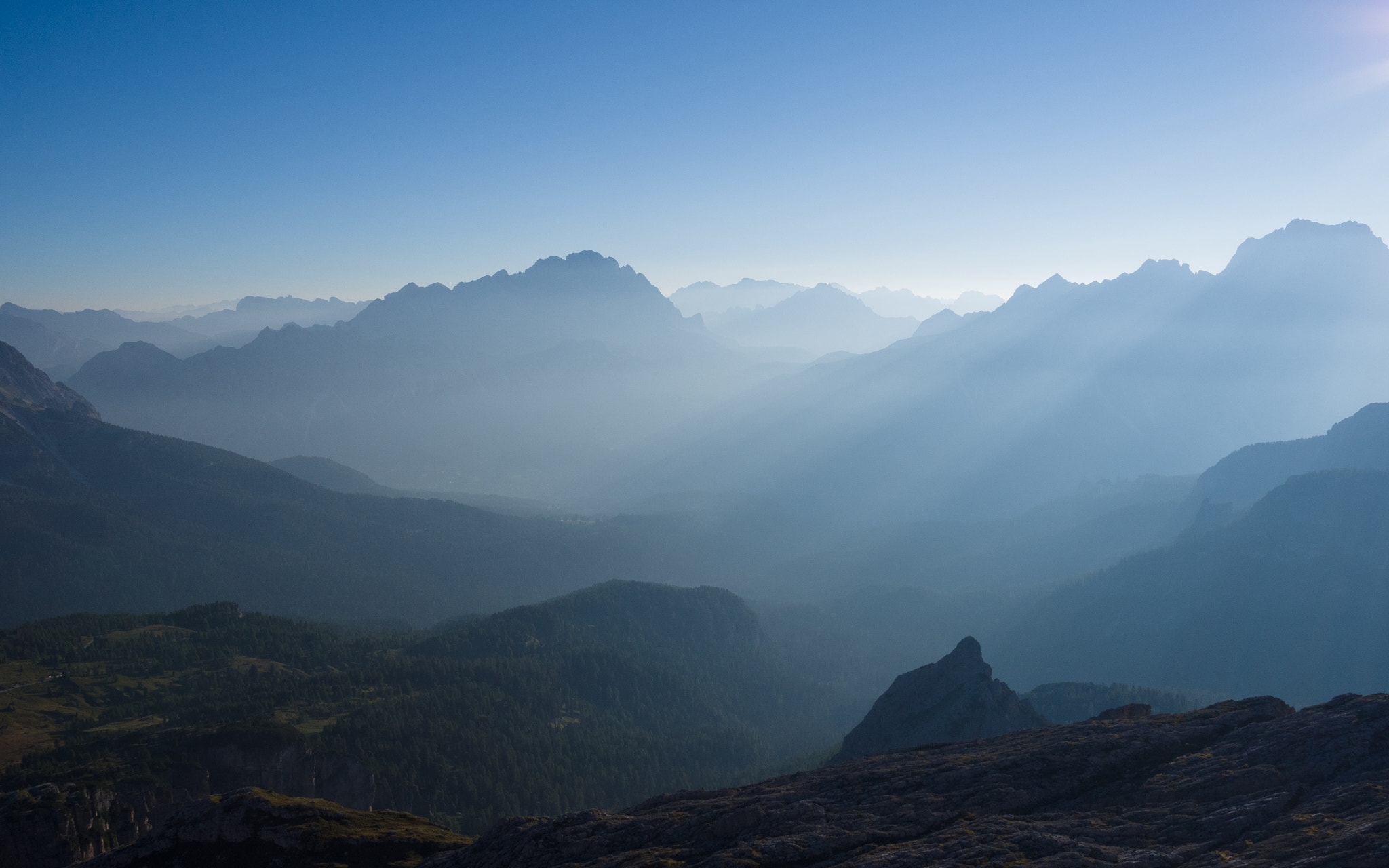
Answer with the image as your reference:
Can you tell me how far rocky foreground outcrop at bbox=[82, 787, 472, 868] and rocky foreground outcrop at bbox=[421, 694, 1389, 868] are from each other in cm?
715

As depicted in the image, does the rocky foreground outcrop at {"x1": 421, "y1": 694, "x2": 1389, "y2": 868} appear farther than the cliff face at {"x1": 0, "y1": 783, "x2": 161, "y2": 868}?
No

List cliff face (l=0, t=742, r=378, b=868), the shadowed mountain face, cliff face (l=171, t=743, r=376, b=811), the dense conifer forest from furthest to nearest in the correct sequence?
1. the shadowed mountain face
2. the dense conifer forest
3. cliff face (l=171, t=743, r=376, b=811)
4. cliff face (l=0, t=742, r=378, b=868)

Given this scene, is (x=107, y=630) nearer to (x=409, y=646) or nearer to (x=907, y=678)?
(x=409, y=646)

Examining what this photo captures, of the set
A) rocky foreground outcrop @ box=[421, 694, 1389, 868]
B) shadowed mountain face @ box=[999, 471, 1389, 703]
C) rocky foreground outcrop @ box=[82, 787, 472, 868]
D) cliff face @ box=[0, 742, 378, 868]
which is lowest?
shadowed mountain face @ box=[999, 471, 1389, 703]

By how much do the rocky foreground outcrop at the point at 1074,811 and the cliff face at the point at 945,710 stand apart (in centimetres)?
5319

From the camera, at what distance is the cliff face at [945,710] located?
A: 317ft

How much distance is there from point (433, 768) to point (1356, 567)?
23807cm

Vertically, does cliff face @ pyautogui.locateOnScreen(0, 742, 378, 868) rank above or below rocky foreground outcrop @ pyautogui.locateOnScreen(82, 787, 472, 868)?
below

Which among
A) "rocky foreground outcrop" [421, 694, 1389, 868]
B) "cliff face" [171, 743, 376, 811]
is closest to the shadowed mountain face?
"rocky foreground outcrop" [421, 694, 1389, 868]

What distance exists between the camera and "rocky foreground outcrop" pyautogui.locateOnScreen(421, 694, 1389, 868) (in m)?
28.6

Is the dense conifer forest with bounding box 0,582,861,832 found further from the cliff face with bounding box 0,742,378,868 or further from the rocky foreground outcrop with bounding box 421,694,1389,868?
the rocky foreground outcrop with bounding box 421,694,1389,868

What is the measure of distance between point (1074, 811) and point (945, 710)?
72873 mm

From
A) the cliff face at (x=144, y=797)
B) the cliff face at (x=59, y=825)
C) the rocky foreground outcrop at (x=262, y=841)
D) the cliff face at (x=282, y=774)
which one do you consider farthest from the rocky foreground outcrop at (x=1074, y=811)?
A: the cliff face at (x=282, y=774)

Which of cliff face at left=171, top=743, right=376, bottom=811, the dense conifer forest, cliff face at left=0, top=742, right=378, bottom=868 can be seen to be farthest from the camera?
the dense conifer forest
